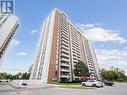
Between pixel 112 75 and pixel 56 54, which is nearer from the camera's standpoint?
pixel 56 54

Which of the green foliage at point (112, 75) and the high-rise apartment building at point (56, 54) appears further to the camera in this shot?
the green foliage at point (112, 75)

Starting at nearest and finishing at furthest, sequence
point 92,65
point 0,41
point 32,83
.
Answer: point 32,83
point 0,41
point 92,65

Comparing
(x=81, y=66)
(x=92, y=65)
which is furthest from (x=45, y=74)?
(x=92, y=65)

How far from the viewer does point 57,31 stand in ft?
372

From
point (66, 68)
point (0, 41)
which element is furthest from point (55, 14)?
point (0, 41)

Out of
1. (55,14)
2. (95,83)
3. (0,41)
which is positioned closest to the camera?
(95,83)

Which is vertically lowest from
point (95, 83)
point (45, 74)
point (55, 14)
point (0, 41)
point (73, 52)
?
point (95, 83)

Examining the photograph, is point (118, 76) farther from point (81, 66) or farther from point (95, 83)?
point (95, 83)

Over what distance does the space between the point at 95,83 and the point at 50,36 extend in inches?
2449

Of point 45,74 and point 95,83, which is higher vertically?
point 45,74

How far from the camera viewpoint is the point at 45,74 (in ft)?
305

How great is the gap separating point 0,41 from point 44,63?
87.0 ft

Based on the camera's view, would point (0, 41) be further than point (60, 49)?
No

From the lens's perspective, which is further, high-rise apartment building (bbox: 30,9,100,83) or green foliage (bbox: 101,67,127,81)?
green foliage (bbox: 101,67,127,81)
